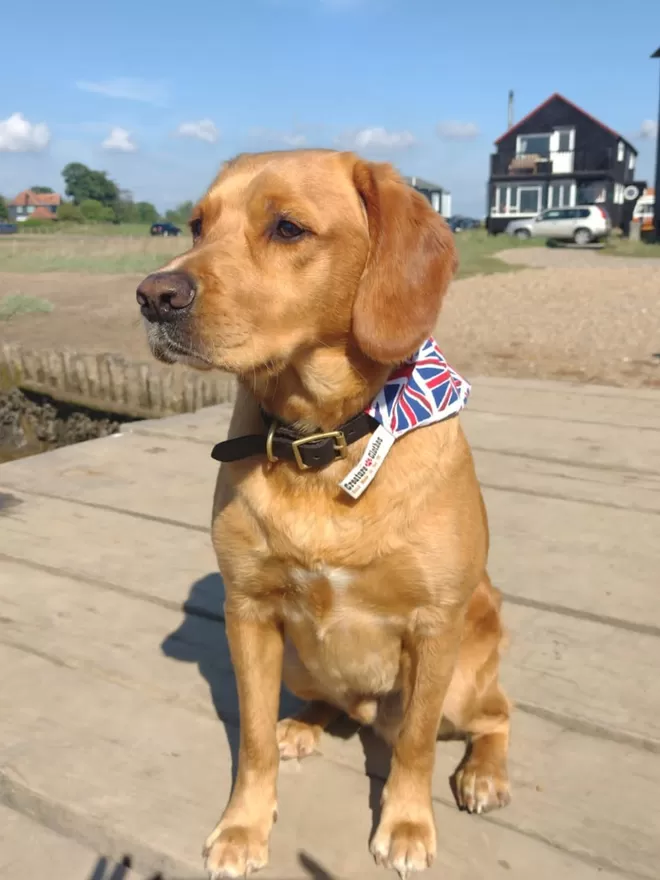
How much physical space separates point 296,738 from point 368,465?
758mm

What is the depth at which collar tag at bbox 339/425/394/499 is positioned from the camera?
1822 millimetres

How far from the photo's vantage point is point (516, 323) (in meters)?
11.8

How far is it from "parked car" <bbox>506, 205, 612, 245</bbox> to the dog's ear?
34.3m

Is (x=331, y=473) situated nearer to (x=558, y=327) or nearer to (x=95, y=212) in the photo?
(x=558, y=327)

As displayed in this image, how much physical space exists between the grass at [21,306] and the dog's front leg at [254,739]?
10948 millimetres

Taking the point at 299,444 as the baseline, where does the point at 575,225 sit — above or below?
above

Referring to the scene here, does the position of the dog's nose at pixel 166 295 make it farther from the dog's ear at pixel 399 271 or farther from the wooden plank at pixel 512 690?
the wooden plank at pixel 512 690

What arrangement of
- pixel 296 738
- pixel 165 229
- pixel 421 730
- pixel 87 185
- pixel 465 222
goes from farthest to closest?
pixel 87 185 → pixel 465 222 → pixel 165 229 → pixel 296 738 → pixel 421 730

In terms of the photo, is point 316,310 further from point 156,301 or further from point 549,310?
point 549,310

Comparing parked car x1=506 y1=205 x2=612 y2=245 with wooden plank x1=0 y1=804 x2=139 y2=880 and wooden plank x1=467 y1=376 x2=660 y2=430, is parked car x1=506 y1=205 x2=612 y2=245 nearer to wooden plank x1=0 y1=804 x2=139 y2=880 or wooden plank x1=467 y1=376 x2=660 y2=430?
wooden plank x1=467 y1=376 x2=660 y2=430

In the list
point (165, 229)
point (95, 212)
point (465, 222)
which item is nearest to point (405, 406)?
point (165, 229)

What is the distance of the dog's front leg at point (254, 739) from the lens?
1763 mm

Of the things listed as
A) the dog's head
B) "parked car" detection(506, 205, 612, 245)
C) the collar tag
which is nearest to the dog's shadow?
the collar tag

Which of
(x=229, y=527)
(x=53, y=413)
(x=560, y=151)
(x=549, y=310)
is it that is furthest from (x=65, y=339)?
(x=560, y=151)
